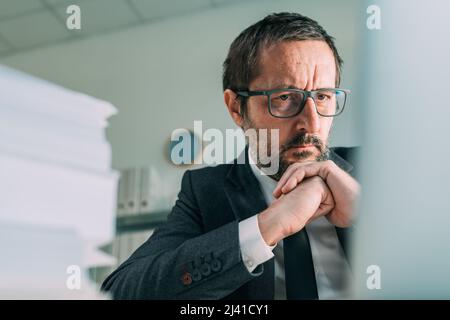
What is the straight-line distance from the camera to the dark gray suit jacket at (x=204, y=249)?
45.5 inches

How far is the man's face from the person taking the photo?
1.31m

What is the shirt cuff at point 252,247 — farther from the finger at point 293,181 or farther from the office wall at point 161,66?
the office wall at point 161,66

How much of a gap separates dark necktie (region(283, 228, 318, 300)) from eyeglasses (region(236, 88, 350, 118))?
28 centimetres

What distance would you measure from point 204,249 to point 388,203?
47 centimetres

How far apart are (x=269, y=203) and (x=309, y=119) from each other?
22 cm

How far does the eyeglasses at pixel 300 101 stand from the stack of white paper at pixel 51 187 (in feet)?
1.36

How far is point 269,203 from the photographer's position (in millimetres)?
1306

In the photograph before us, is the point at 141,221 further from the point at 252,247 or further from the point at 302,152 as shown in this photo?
the point at 302,152

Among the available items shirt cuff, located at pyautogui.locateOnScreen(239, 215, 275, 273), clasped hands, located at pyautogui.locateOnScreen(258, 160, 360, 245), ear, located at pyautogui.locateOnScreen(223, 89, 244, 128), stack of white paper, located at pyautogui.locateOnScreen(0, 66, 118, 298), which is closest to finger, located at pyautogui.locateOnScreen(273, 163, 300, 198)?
clasped hands, located at pyautogui.locateOnScreen(258, 160, 360, 245)

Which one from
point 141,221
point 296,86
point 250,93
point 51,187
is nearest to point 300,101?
point 296,86

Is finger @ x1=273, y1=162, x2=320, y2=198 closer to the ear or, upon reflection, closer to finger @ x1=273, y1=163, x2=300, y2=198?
finger @ x1=273, y1=163, x2=300, y2=198

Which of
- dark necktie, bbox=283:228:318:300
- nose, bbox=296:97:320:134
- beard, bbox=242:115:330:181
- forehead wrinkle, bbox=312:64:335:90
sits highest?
forehead wrinkle, bbox=312:64:335:90
